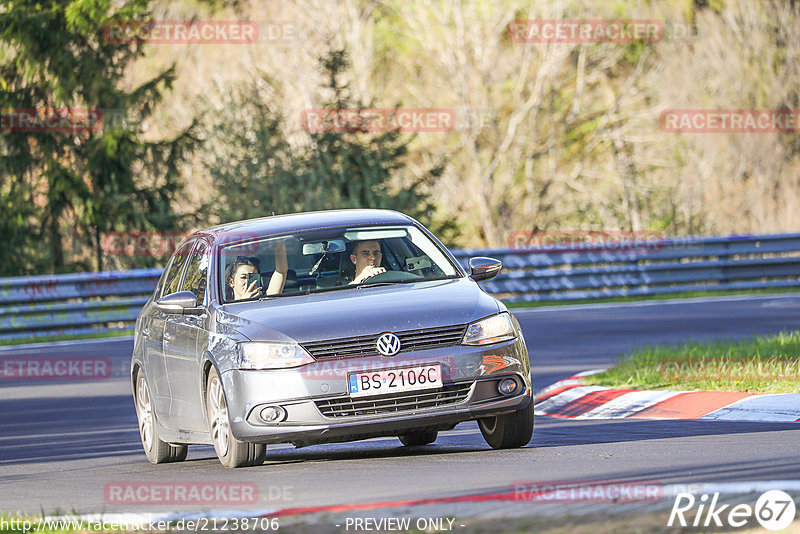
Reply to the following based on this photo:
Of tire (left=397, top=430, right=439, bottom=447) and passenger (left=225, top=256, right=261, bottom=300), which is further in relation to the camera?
tire (left=397, top=430, right=439, bottom=447)

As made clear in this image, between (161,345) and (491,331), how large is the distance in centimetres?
257

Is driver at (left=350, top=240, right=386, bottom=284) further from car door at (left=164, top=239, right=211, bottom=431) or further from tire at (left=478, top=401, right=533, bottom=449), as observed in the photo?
tire at (left=478, top=401, right=533, bottom=449)

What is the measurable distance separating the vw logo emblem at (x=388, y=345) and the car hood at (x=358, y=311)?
6 cm

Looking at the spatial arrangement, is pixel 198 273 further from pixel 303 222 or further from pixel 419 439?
pixel 419 439

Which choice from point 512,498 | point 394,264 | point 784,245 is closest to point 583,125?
point 784,245

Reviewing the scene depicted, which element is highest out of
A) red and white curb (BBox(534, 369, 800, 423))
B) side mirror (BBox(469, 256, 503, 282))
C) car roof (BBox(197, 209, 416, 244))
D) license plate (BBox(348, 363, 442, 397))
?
car roof (BBox(197, 209, 416, 244))

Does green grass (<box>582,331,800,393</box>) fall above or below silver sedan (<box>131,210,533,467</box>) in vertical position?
below

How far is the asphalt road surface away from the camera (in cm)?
723

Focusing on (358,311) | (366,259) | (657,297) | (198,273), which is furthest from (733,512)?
(657,297)

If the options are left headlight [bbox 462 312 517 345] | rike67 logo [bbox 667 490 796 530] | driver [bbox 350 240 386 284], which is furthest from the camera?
driver [bbox 350 240 386 284]

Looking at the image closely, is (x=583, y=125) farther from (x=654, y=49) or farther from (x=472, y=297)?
(x=472, y=297)

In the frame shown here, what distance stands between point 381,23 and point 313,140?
1218cm

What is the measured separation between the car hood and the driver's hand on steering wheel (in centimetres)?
18

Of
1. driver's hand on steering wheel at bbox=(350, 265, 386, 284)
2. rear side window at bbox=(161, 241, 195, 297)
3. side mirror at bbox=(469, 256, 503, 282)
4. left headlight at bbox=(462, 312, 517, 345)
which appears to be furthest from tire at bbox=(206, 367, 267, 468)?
side mirror at bbox=(469, 256, 503, 282)
